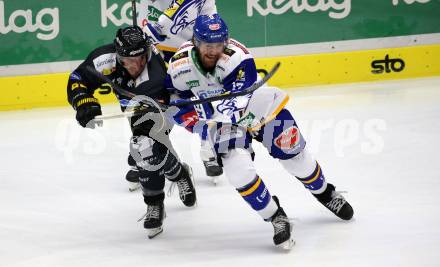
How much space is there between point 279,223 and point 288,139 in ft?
1.23

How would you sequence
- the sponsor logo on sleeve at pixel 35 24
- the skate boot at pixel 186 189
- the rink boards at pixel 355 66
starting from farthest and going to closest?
1. the rink boards at pixel 355 66
2. the sponsor logo on sleeve at pixel 35 24
3. the skate boot at pixel 186 189

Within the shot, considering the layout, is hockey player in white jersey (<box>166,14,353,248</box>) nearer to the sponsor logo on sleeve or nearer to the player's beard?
the player's beard

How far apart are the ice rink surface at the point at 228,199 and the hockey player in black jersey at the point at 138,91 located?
231 millimetres

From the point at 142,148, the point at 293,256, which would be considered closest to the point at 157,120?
the point at 142,148

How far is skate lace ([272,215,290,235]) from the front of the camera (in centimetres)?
364

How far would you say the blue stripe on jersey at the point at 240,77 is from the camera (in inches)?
143

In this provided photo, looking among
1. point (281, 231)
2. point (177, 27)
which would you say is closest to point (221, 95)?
point (281, 231)

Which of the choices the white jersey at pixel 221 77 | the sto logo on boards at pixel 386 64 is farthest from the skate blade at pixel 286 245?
the sto logo on boards at pixel 386 64

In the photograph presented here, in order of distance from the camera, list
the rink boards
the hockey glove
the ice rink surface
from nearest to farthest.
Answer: the ice rink surface → the hockey glove → the rink boards

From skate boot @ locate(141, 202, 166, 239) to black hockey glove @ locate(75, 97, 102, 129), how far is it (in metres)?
0.49

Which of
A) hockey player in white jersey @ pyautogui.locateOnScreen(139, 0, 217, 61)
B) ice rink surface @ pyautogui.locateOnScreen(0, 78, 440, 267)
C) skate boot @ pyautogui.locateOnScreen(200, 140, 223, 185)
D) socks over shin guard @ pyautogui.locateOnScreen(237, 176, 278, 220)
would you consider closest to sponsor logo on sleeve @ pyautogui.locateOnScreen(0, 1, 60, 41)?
ice rink surface @ pyautogui.locateOnScreen(0, 78, 440, 267)

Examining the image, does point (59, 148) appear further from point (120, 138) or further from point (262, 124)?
point (262, 124)

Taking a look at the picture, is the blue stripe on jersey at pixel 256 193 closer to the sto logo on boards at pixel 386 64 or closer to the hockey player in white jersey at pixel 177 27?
the hockey player in white jersey at pixel 177 27

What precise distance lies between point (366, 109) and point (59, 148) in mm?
2219
